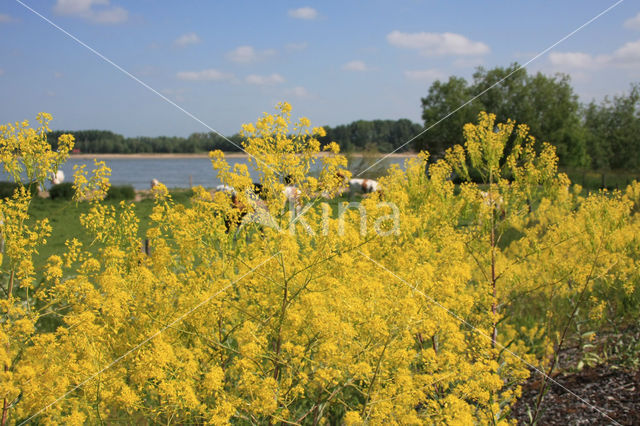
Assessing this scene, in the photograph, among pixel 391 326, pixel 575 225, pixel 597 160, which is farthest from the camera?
pixel 597 160

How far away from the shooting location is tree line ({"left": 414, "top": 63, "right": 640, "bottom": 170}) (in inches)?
1597

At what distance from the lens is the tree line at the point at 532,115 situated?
133ft

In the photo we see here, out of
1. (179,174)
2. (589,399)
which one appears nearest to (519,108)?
(179,174)

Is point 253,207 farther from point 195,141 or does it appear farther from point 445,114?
point 445,114

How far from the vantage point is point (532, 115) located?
1612 inches

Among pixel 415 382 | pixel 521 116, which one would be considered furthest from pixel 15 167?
pixel 521 116

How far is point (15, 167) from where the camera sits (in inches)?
139

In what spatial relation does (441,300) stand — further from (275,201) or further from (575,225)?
(575,225)

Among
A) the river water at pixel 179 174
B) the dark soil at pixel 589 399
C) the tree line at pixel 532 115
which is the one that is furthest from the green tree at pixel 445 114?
the dark soil at pixel 589 399

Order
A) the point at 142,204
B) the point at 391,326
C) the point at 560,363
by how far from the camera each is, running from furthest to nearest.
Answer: the point at 142,204, the point at 560,363, the point at 391,326

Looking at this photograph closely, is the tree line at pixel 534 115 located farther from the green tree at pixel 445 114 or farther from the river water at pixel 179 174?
the river water at pixel 179 174

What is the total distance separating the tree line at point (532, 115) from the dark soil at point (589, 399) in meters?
33.6

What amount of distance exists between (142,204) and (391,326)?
1665 cm

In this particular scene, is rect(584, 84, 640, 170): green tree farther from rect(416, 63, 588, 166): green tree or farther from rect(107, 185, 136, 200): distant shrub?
rect(107, 185, 136, 200): distant shrub
